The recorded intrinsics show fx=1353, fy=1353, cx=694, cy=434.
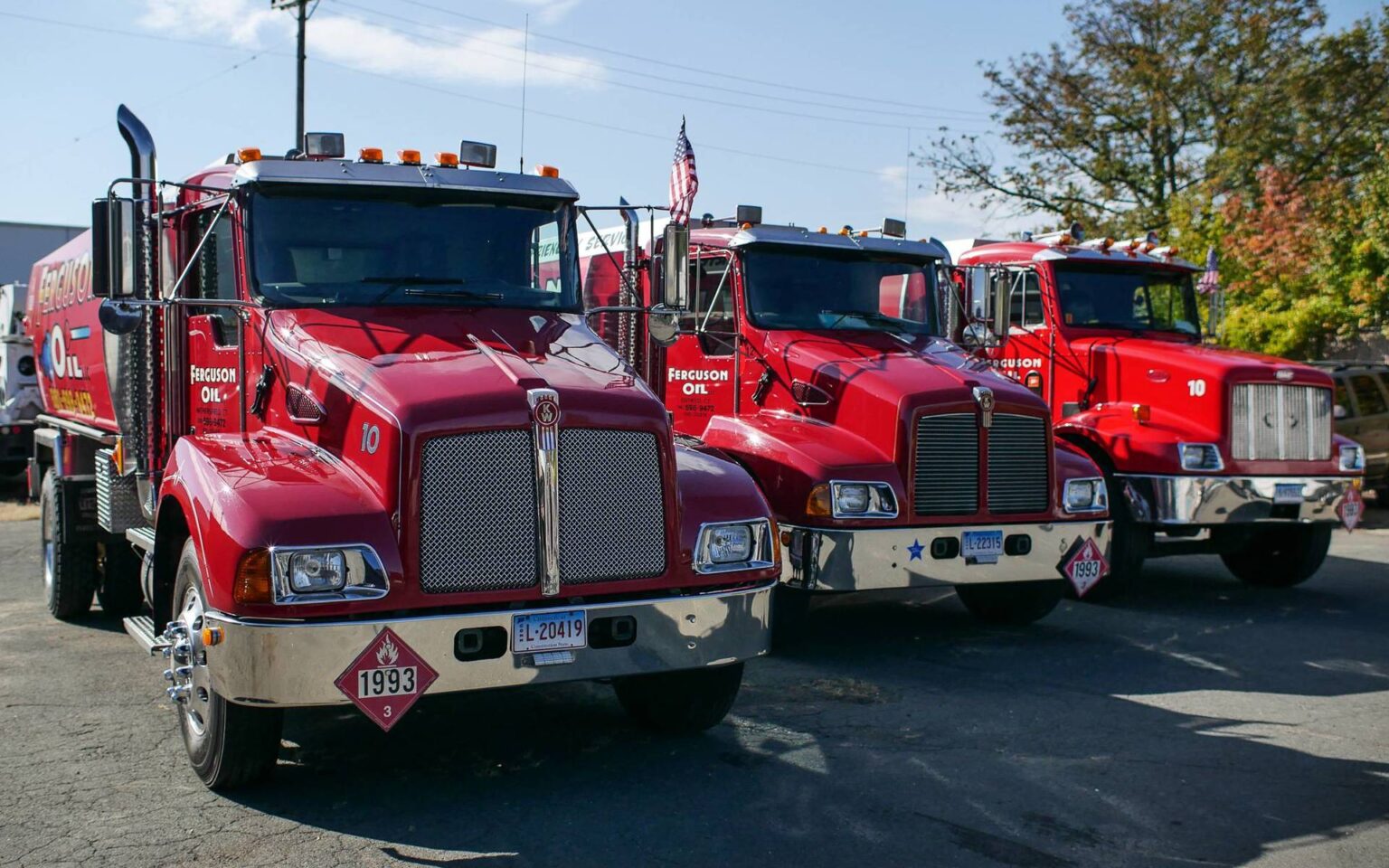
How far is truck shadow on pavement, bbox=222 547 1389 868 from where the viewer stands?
503cm

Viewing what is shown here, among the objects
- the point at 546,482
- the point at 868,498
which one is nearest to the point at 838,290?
the point at 868,498

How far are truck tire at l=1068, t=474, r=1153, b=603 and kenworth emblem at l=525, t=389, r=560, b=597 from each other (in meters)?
6.32

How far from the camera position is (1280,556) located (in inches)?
451

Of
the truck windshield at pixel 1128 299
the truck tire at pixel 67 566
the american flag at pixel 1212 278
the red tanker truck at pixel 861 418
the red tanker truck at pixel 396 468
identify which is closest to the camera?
the red tanker truck at pixel 396 468

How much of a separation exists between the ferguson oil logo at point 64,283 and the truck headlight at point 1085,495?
22.9 feet

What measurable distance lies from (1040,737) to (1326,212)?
19570 millimetres

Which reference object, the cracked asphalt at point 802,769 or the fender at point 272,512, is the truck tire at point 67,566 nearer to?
the cracked asphalt at point 802,769

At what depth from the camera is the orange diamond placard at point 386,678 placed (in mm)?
4969

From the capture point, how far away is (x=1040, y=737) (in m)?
6.51

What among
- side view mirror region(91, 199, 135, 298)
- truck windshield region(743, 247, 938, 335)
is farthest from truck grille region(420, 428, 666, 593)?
truck windshield region(743, 247, 938, 335)

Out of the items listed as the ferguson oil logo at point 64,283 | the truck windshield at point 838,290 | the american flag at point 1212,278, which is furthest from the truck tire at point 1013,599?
the ferguson oil logo at point 64,283

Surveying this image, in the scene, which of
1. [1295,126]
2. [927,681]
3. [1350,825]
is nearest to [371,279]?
[927,681]

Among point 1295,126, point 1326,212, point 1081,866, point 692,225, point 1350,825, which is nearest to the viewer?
point 1081,866

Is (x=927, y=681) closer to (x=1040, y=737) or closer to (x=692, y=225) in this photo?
(x=1040, y=737)
